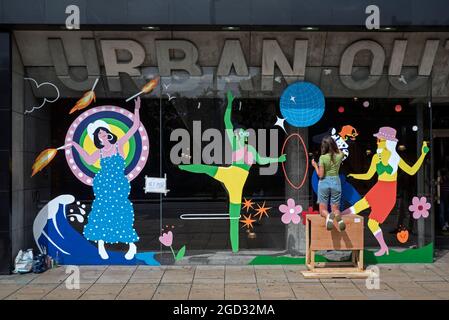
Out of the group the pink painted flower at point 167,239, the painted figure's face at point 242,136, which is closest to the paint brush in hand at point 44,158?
the pink painted flower at point 167,239

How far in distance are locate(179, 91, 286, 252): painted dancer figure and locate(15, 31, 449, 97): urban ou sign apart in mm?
→ 601

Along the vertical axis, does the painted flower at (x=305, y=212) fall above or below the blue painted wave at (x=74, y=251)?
above

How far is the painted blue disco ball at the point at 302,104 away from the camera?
8125 millimetres

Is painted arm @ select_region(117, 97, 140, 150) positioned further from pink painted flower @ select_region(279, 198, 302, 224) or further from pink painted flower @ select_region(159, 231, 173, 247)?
pink painted flower @ select_region(279, 198, 302, 224)

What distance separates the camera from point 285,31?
771 centimetres

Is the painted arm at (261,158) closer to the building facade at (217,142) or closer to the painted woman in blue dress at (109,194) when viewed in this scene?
the building facade at (217,142)

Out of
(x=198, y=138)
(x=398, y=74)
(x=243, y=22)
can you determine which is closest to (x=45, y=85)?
(x=198, y=138)

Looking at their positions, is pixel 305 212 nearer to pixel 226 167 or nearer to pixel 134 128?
pixel 226 167

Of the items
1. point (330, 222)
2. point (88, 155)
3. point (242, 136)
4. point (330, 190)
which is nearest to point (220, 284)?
point (330, 222)

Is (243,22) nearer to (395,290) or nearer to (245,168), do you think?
(245,168)

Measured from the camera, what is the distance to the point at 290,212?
26.7 feet

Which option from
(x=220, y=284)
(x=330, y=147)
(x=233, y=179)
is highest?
(x=330, y=147)

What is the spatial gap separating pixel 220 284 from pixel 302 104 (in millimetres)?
3198

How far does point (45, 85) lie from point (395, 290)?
6.12 meters
